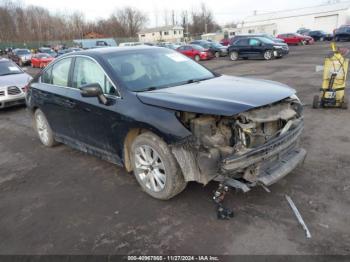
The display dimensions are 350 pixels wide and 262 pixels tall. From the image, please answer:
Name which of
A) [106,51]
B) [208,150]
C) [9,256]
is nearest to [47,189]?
[9,256]

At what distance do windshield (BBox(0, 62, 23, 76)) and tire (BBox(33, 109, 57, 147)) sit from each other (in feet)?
17.8

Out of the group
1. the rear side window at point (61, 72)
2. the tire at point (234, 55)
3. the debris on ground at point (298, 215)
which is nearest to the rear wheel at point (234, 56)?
the tire at point (234, 55)

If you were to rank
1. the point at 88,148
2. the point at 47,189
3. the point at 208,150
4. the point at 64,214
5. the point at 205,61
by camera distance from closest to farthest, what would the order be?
the point at 208,150, the point at 64,214, the point at 47,189, the point at 88,148, the point at 205,61

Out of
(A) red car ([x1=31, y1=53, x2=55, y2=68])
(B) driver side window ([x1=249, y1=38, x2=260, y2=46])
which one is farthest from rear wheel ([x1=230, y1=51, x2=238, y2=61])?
(A) red car ([x1=31, y1=53, x2=55, y2=68])

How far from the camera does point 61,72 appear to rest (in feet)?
16.3

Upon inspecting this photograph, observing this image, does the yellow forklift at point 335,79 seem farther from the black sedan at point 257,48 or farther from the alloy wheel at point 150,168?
the black sedan at point 257,48

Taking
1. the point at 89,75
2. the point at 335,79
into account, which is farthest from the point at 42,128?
the point at 335,79

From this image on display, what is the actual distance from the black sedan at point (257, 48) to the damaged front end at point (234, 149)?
19.9 metres

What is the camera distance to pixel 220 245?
2.85 meters

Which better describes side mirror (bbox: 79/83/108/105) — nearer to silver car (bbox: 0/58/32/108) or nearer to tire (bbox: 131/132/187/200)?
tire (bbox: 131/132/187/200)

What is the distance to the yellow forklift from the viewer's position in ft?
23.5

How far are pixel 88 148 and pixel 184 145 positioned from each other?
198 centimetres

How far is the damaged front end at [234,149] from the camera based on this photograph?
9.85 ft

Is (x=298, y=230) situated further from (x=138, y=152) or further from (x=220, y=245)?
(x=138, y=152)
